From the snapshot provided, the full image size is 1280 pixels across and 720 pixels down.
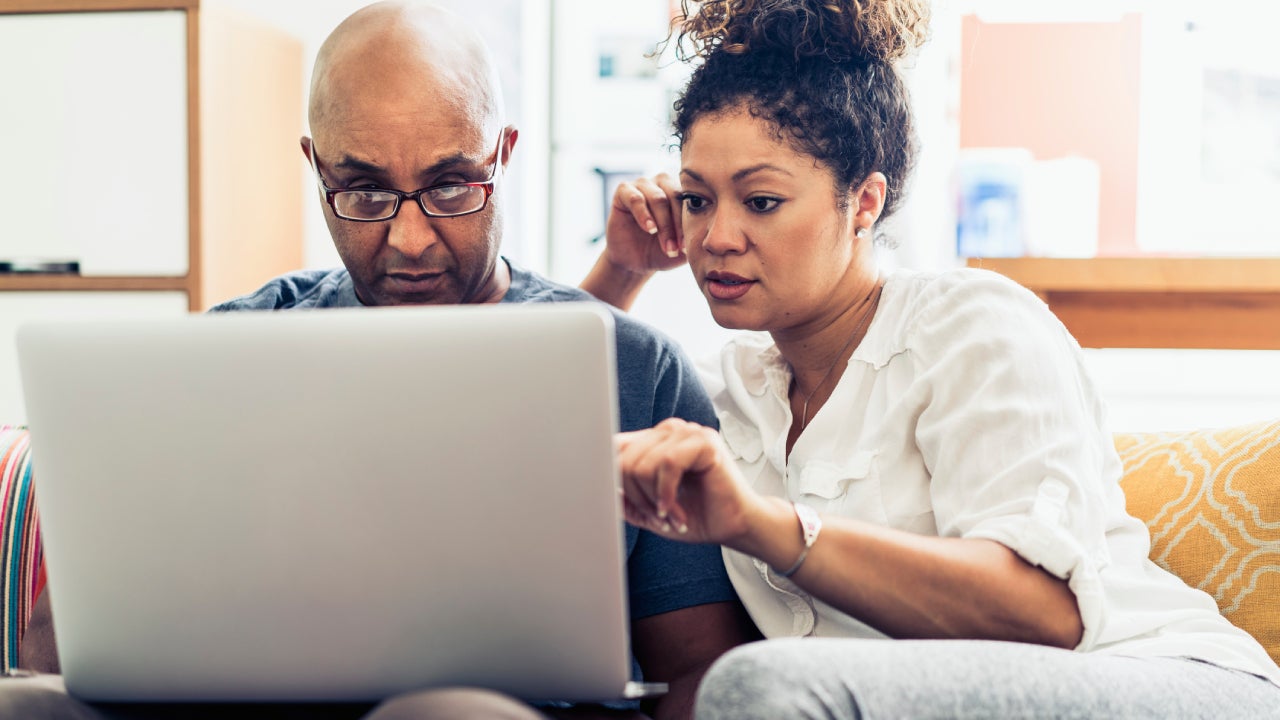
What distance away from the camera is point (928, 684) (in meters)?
0.84

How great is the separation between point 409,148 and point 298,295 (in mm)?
291

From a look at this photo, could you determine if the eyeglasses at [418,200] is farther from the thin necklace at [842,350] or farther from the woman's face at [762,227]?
the thin necklace at [842,350]

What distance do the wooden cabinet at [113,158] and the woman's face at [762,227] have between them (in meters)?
1.34

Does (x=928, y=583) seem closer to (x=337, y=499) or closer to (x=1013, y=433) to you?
(x=1013, y=433)

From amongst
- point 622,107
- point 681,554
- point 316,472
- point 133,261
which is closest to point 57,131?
point 133,261

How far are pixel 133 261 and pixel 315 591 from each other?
1692 millimetres

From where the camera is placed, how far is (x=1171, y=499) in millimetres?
1302

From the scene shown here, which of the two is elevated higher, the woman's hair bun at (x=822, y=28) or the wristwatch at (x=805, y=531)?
the woman's hair bun at (x=822, y=28)

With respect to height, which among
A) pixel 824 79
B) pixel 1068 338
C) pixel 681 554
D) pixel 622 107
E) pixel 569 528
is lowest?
pixel 681 554

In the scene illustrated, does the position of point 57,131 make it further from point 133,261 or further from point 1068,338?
point 1068,338

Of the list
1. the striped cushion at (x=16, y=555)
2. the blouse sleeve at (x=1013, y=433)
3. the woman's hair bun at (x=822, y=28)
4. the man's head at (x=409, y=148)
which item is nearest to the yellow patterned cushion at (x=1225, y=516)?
the blouse sleeve at (x=1013, y=433)

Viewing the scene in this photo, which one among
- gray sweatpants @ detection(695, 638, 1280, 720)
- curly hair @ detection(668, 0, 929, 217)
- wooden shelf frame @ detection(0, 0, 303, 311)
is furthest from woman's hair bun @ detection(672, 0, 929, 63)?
wooden shelf frame @ detection(0, 0, 303, 311)

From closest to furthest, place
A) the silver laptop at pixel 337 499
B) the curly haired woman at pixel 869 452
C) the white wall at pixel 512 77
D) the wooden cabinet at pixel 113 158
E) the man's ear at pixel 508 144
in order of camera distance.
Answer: the silver laptop at pixel 337 499
the curly haired woman at pixel 869 452
the man's ear at pixel 508 144
the wooden cabinet at pixel 113 158
the white wall at pixel 512 77

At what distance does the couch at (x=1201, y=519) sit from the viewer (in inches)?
47.9
